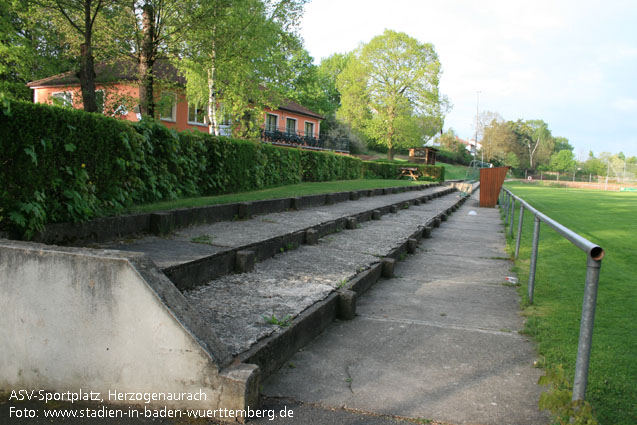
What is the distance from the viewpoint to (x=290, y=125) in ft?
132

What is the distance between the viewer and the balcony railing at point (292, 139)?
3409 centimetres

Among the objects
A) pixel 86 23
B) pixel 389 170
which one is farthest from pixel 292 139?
pixel 86 23

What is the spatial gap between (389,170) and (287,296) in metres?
31.6

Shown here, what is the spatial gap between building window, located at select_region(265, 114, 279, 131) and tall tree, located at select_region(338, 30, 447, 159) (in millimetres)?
12040

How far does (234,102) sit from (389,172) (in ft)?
53.9

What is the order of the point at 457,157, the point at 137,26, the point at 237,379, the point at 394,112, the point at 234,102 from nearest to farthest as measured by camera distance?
the point at 237,379
the point at 137,26
the point at 234,102
the point at 394,112
the point at 457,157

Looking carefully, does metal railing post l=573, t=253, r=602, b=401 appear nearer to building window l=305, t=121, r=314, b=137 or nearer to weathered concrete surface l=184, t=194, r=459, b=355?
weathered concrete surface l=184, t=194, r=459, b=355

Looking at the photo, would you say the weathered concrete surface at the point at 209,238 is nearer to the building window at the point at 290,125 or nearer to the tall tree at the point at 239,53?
the tall tree at the point at 239,53

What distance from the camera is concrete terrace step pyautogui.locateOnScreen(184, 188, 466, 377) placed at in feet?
9.68

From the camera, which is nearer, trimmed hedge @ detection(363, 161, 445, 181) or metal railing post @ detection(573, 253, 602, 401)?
metal railing post @ detection(573, 253, 602, 401)

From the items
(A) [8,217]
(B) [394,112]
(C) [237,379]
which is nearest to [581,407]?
(C) [237,379]

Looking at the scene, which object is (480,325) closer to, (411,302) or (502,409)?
(411,302)

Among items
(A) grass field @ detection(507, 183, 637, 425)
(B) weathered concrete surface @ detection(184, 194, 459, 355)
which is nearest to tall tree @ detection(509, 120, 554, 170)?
(A) grass field @ detection(507, 183, 637, 425)

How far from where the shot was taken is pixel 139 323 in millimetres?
2375
